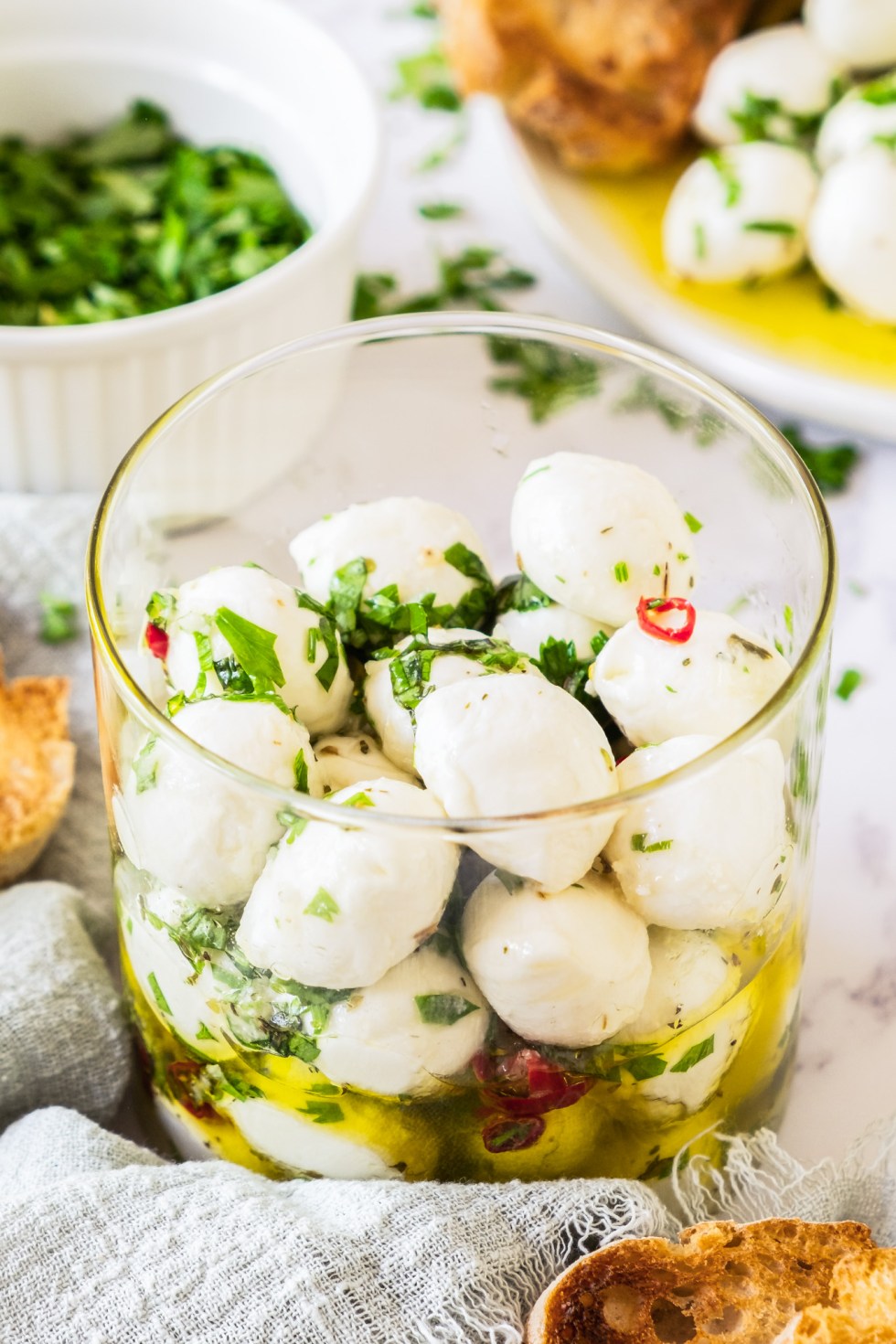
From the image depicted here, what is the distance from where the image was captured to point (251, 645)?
0.76 meters

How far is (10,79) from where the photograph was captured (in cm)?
151

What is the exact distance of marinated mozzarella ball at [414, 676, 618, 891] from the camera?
67cm

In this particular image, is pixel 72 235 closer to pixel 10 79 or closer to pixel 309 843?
pixel 10 79

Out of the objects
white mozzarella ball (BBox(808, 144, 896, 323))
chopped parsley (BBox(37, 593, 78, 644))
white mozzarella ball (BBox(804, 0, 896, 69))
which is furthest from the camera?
white mozzarella ball (BBox(804, 0, 896, 69))

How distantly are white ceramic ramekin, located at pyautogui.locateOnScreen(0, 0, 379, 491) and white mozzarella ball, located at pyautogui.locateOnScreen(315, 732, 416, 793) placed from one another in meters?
0.25

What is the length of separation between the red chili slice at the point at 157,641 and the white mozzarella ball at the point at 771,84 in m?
0.90

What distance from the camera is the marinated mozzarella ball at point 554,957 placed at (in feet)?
2.19

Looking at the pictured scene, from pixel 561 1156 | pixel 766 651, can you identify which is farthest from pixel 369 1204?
pixel 766 651

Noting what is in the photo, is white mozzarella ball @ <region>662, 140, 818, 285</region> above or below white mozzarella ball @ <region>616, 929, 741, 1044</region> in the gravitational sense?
above

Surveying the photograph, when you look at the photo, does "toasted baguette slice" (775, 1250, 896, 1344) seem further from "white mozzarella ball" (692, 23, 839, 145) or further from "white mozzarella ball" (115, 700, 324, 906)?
"white mozzarella ball" (692, 23, 839, 145)

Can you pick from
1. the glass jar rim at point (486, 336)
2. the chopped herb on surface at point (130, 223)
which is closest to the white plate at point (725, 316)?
the chopped herb on surface at point (130, 223)

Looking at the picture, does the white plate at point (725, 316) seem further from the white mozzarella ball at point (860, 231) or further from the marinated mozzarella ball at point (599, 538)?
the marinated mozzarella ball at point (599, 538)

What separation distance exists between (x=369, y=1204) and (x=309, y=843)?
195mm

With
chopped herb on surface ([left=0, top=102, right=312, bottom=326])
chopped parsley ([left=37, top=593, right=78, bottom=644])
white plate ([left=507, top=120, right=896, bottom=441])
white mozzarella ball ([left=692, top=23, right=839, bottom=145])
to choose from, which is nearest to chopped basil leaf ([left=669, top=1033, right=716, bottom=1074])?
chopped parsley ([left=37, top=593, right=78, bottom=644])
